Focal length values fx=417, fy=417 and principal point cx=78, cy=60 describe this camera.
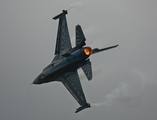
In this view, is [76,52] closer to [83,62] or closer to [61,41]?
[83,62]

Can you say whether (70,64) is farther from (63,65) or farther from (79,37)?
(79,37)

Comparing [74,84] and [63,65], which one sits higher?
[63,65]

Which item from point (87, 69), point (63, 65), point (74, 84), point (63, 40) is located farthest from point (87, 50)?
point (63, 40)

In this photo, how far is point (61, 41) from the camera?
7612 cm

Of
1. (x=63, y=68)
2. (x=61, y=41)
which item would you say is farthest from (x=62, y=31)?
(x=63, y=68)

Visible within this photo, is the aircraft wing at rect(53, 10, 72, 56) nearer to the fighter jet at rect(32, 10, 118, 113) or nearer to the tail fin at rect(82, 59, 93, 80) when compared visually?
the fighter jet at rect(32, 10, 118, 113)

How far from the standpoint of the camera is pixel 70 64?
7056 cm

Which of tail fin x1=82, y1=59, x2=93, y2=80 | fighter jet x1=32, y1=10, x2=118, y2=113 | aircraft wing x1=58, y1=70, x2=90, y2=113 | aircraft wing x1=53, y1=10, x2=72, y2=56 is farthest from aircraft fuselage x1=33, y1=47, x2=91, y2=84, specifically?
aircraft wing x1=53, y1=10, x2=72, y2=56

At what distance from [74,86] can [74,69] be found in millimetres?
2952

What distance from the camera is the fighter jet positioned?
6812 cm

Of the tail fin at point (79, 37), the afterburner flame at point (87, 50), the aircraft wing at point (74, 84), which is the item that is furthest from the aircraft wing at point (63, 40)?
the afterburner flame at point (87, 50)

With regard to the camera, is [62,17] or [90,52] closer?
[90,52]

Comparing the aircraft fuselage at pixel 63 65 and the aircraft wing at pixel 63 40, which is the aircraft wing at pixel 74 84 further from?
the aircraft wing at pixel 63 40

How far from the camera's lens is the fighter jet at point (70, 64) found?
224 feet
